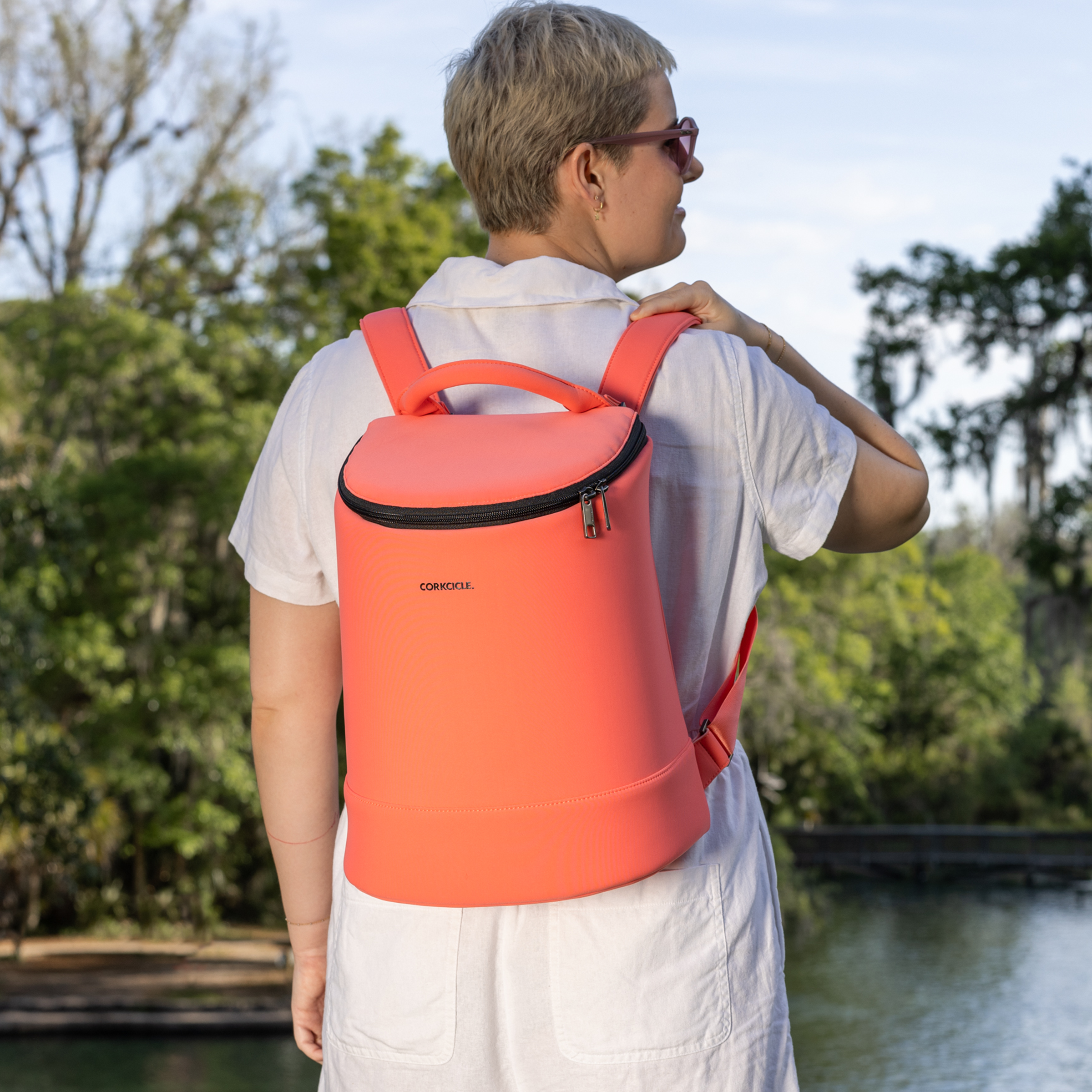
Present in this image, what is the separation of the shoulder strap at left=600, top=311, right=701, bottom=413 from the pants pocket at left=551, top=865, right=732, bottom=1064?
0.38 meters

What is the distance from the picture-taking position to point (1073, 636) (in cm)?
1566

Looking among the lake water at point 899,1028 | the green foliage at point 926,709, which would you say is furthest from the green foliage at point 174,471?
the green foliage at point 926,709

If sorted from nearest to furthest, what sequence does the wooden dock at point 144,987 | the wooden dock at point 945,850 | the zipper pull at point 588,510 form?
1. the zipper pull at point 588,510
2. the wooden dock at point 144,987
3. the wooden dock at point 945,850

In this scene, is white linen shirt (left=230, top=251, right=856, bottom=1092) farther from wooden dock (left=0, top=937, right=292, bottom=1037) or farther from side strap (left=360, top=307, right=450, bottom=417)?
wooden dock (left=0, top=937, right=292, bottom=1037)

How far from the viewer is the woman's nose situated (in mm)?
1183

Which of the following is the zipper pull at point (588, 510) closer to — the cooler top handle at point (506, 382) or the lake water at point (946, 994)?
the cooler top handle at point (506, 382)

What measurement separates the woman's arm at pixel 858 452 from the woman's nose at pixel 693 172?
0.13 m

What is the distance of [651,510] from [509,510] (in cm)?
19

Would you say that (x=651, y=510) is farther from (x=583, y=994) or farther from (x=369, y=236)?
(x=369, y=236)

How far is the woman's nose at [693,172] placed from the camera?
1.18 meters

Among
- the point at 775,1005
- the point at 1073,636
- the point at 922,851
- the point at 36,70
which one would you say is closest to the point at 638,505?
the point at 775,1005

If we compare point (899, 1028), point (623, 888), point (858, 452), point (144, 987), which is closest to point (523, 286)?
point (858, 452)

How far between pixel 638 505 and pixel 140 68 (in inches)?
755

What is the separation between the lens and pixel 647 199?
1.15m
